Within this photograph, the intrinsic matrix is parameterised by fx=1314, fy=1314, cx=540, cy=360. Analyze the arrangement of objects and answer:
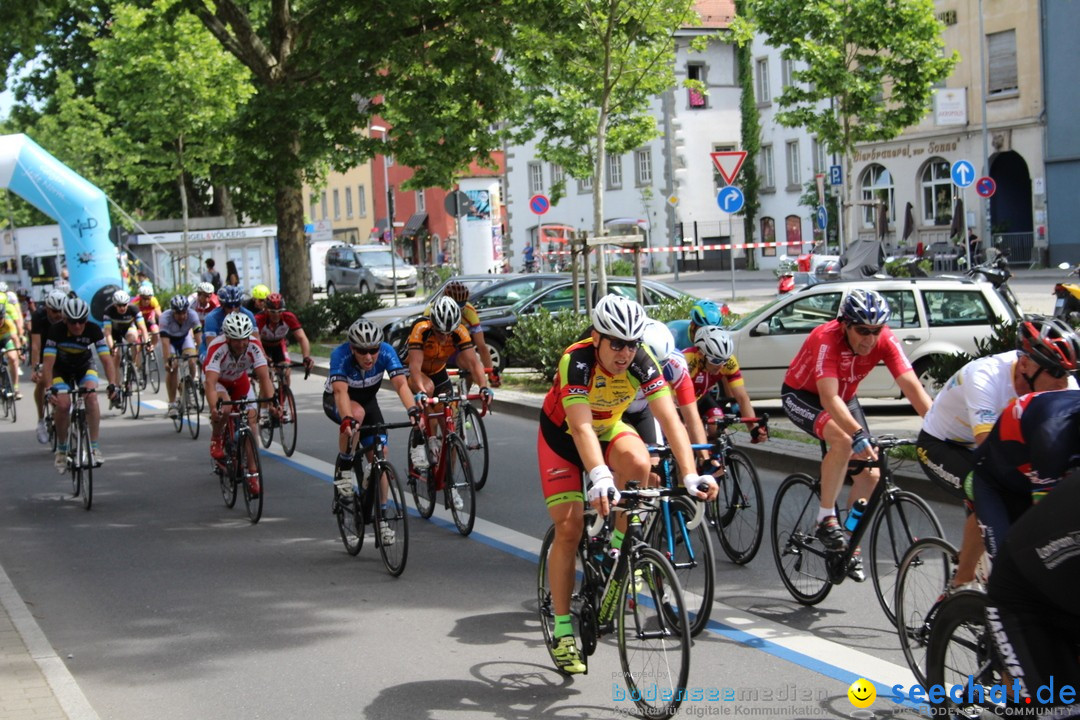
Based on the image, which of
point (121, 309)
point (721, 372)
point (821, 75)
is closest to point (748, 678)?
point (721, 372)

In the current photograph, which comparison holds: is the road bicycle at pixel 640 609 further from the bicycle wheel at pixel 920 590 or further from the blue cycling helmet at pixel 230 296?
the blue cycling helmet at pixel 230 296

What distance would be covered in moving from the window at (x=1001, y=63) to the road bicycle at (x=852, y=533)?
38.1m

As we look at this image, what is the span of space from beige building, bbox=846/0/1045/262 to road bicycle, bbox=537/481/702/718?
35.4 meters

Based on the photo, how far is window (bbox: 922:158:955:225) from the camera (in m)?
44.7

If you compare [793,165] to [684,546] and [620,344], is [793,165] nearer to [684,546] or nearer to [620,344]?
[684,546]

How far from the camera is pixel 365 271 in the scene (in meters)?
49.4

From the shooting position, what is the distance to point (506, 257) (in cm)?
6538

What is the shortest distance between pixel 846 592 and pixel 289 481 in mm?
6500

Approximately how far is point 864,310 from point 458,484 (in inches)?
161

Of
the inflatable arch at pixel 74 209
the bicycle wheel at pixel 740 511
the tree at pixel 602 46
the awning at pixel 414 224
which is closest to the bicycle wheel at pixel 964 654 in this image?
the bicycle wheel at pixel 740 511

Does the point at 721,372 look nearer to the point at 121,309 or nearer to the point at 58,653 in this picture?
the point at 58,653

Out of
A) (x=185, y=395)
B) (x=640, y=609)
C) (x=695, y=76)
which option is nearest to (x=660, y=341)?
(x=640, y=609)

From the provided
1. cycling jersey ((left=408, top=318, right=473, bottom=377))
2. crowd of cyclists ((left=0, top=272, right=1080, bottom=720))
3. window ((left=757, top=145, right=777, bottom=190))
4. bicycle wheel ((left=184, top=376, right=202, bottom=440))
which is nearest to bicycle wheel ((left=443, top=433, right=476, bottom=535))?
crowd of cyclists ((left=0, top=272, right=1080, bottom=720))

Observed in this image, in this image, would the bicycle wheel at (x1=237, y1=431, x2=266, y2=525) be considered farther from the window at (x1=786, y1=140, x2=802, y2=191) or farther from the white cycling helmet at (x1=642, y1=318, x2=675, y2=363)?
the window at (x1=786, y1=140, x2=802, y2=191)
